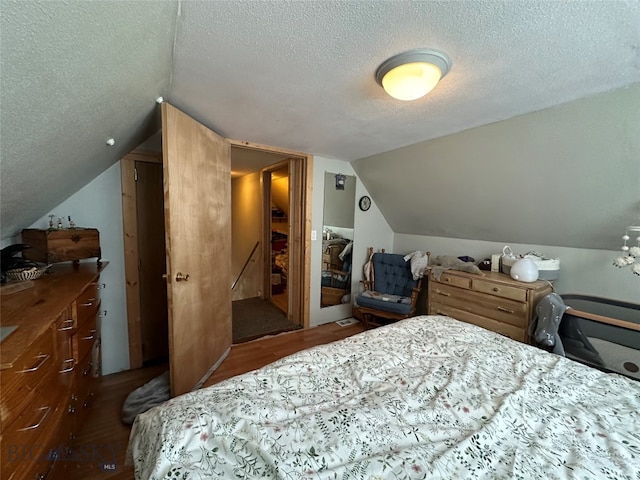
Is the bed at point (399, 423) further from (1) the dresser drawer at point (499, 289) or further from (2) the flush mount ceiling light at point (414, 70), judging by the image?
(2) the flush mount ceiling light at point (414, 70)

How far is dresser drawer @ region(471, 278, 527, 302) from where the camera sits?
7.24 ft

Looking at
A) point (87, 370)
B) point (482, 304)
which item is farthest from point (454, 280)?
point (87, 370)

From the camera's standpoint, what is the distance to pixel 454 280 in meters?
2.72

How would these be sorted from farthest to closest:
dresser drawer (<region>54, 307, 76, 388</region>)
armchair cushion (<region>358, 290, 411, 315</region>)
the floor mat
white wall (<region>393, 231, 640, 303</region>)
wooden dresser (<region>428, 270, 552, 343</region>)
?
1. the floor mat
2. armchair cushion (<region>358, 290, 411, 315</region>)
3. wooden dresser (<region>428, 270, 552, 343</region>)
4. white wall (<region>393, 231, 640, 303</region>)
5. dresser drawer (<region>54, 307, 76, 388</region>)

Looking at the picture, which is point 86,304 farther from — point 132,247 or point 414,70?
point 414,70

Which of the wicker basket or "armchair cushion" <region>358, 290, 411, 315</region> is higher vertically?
the wicker basket

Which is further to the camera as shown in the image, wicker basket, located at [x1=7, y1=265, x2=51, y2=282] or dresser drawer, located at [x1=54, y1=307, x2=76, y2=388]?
wicker basket, located at [x1=7, y1=265, x2=51, y2=282]

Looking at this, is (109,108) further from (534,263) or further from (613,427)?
(534,263)

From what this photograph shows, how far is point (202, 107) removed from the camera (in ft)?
6.09

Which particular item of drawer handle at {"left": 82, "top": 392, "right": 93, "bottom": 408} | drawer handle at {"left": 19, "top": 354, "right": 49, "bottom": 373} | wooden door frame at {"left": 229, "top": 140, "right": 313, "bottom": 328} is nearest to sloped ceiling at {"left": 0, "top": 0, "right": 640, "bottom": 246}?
drawer handle at {"left": 19, "top": 354, "right": 49, "bottom": 373}

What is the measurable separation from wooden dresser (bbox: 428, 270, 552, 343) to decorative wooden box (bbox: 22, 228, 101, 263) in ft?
10.7

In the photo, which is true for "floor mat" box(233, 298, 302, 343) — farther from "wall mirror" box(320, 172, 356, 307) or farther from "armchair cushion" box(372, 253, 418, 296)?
"armchair cushion" box(372, 253, 418, 296)

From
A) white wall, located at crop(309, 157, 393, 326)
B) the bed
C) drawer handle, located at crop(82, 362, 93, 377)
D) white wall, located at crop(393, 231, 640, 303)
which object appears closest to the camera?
the bed

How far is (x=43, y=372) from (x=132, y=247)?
4.94 ft
